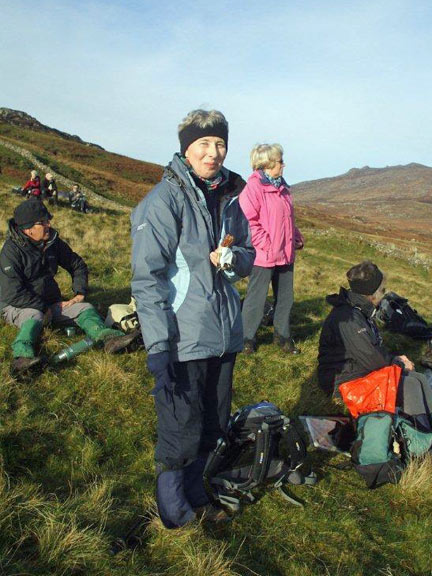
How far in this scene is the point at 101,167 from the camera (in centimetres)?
4412

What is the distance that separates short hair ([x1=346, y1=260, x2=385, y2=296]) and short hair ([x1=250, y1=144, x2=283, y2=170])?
1.91 m

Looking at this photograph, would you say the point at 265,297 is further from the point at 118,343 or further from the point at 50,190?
the point at 50,190

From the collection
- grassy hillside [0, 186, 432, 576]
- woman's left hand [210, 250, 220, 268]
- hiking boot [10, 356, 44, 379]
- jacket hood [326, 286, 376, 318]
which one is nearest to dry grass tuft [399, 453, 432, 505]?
grassy hillside [0, 186, 432, 576]

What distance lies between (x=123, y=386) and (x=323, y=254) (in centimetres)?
1479

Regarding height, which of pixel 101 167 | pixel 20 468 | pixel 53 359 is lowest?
pixel 20 468

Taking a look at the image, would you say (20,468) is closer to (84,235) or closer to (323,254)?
(84,235)

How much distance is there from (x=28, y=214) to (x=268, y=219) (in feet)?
9.72

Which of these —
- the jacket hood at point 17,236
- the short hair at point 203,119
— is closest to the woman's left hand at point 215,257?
the short hair at point 203,119

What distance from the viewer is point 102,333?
5.23 m

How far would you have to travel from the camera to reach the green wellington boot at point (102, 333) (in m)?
5.07

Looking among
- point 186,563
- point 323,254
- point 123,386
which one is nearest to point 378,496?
point 186,563

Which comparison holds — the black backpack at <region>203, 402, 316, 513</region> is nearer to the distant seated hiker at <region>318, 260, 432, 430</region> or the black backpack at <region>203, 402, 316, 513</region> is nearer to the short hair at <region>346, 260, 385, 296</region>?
the distant seated hiker at <region>318, 260, 432, 430</region>

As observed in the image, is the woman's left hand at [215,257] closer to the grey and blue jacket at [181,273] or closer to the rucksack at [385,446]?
the grey and blue jacket at [181,273]

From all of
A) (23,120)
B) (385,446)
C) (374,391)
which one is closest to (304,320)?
(374,391)
